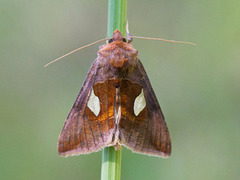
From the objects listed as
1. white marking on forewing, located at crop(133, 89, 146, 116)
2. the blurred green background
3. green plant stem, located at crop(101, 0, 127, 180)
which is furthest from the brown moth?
the blurred green background

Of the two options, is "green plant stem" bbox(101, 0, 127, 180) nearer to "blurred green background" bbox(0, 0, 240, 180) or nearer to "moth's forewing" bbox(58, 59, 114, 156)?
"moth's forewing" bbox(58, 59, 114, 156)

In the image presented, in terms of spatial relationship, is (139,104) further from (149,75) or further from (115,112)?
(149,75)

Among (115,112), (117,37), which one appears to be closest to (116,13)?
(117,37)

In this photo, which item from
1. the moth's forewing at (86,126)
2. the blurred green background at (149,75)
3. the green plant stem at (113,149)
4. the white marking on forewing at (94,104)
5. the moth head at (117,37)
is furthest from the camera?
the blurred green background at (149,75)

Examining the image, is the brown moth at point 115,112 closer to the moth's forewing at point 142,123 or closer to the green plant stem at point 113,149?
the moth's forewing at point 142,123

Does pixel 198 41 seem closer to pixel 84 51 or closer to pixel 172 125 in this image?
pixel 172 125

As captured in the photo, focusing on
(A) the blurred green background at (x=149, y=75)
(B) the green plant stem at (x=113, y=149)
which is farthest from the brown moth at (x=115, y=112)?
(A) the blurred green background at (x=149, y=75)

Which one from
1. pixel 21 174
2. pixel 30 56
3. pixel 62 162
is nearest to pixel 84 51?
pixel 30 56
